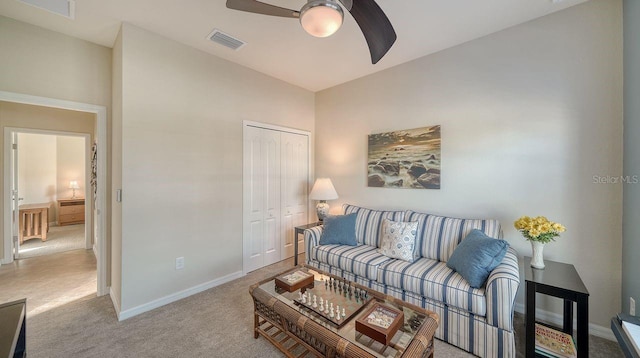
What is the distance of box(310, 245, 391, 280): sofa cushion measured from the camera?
237 cm

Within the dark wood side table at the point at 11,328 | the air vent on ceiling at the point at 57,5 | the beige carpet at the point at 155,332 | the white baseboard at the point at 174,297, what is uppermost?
the air vent on ceiling at the point at 57,5

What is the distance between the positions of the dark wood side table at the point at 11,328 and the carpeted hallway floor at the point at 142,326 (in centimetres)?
82

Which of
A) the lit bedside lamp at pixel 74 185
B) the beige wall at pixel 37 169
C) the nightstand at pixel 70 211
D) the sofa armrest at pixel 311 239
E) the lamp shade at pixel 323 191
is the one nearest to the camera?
the sofa armrest at pixel 311 239

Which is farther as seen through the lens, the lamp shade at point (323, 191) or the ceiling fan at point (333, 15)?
the lamp shade at point (323, 191)

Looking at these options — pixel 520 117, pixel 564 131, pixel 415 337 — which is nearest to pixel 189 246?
pixel 415 337

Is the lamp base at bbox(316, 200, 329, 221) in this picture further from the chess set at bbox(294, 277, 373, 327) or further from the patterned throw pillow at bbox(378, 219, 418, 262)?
the chess set at bbox(294, 277, 373, 327)

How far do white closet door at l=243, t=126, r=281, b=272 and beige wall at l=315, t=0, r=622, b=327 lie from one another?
1760mm

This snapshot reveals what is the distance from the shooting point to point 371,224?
3.01 metres

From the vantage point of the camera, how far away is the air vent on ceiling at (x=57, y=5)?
199cm

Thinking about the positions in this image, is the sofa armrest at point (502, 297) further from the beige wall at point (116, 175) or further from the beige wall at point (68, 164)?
the beige wall at point (68, 164)

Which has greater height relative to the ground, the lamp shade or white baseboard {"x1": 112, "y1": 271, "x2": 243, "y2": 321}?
the lamp shade

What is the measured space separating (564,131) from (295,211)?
3.27 meters

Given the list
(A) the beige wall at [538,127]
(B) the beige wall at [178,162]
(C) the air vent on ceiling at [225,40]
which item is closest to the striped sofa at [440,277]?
(A) the beige wall at [538,127]

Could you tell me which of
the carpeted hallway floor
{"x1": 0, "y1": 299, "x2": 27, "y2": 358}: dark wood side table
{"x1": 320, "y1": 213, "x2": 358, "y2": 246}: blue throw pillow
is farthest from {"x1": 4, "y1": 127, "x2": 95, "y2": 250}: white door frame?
{"x1": 320, "y1": 213, "x2": 358, "y2": 246}: blue throw pillow
